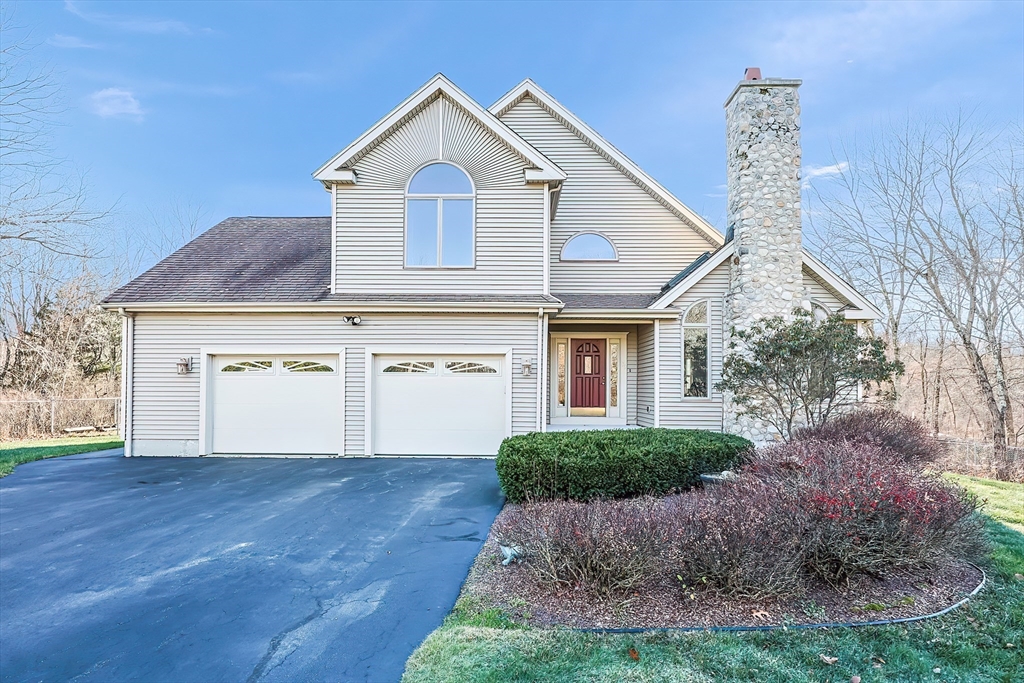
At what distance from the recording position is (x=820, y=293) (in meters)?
10.4

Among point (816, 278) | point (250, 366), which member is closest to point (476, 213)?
point (250, 366)

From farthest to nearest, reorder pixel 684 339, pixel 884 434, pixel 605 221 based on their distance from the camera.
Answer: pixel 605 221 → pixel 684 339 → pixel 884 434

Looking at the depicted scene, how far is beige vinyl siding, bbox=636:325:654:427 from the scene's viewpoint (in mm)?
11156

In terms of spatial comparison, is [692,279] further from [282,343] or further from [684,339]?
[282,343]

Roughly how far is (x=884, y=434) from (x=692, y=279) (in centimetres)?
447

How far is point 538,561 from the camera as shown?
4090 mm

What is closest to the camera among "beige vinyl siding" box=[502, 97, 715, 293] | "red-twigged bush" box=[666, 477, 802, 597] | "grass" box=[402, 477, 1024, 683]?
"grass" box=[402, 477, 1024, 683]

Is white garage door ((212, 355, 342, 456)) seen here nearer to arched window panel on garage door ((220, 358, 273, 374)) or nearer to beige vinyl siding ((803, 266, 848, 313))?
arched window panel on garage door ((220, 358, 273, 374))

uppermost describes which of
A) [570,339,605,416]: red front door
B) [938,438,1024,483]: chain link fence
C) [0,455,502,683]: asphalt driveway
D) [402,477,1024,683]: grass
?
[570,339,605,416]: red front door

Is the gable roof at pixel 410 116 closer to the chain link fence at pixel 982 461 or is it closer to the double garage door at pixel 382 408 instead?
the double garage door at pixel 382 408

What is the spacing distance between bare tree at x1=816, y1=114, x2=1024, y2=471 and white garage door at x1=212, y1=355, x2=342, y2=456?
1476 cm

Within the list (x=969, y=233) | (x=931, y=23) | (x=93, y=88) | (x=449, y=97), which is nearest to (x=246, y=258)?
(x=449, y=97)

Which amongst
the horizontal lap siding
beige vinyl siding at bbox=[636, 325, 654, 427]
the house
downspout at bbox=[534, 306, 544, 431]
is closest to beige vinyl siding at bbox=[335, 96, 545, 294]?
the house

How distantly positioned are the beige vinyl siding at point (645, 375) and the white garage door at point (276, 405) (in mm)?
6495
